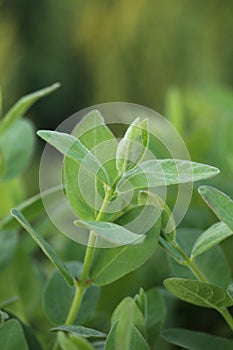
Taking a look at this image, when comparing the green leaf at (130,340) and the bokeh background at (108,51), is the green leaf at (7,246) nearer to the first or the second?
the green leaf at (130,340)

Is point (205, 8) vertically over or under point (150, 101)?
over

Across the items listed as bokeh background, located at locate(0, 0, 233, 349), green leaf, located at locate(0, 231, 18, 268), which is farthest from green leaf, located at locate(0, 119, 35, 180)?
bokeh background, located at locate(0, 0, 233, 349)

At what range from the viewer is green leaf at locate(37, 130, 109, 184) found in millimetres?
265

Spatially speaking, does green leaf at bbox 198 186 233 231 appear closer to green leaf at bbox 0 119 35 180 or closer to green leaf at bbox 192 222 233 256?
green leaf at bbox 192 222 233 256

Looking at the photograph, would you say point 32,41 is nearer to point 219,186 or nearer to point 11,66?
point 11,66

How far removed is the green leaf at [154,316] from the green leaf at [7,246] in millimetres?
85

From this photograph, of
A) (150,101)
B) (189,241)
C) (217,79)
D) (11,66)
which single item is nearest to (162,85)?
(150,101)

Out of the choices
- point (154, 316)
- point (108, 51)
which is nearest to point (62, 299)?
point (154, 316)

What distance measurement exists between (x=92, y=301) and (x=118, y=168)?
11cm

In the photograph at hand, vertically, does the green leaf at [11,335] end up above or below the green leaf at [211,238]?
below

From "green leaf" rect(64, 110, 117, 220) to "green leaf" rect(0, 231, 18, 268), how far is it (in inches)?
4.7

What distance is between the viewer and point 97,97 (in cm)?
148

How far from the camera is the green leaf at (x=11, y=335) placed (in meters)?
0.29

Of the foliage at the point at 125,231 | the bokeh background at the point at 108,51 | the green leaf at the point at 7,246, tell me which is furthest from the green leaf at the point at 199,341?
the bokeh background at the point at 108,51
